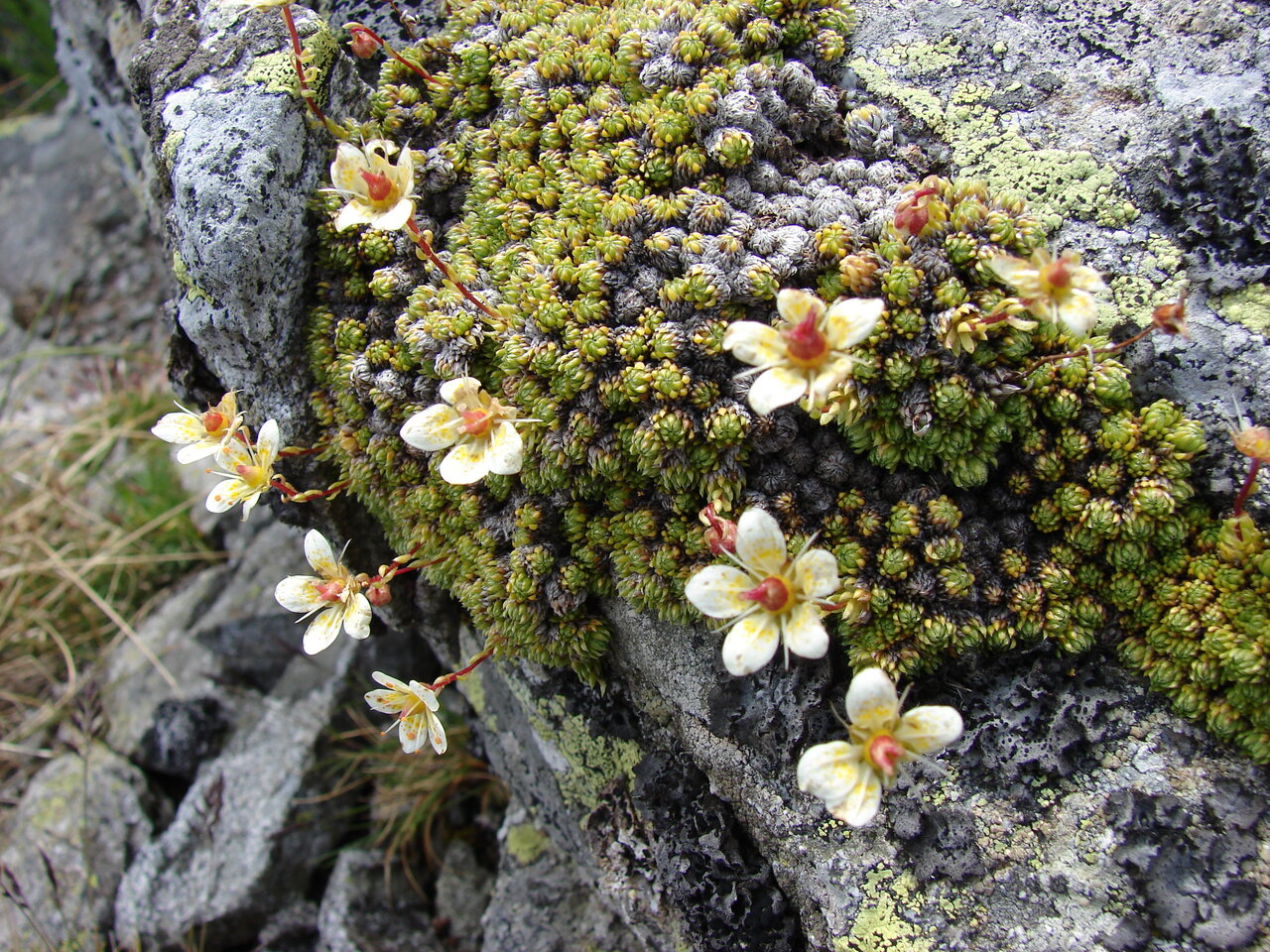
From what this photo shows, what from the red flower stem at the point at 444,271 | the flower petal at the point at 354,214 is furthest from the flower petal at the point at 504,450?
the flower petal at the point at 354,214

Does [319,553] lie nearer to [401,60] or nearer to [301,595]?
[301,595]

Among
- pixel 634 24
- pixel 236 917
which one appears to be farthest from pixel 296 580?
pixel 236 917

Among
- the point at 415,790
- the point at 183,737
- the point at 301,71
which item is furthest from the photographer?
the point at 183,737

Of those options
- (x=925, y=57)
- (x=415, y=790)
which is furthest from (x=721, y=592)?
(x=415, y=790)

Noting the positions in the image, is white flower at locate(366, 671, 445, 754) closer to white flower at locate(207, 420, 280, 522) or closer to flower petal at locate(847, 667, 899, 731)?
white flower at locate(207, 420, 280, 522)

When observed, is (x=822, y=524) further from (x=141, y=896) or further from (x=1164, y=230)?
(x=141, y=896)

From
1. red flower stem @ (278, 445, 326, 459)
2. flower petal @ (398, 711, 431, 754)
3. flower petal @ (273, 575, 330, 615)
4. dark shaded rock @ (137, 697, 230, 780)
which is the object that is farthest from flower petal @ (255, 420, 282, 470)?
dark shaded rock @ (137, 697, 230, 780)
